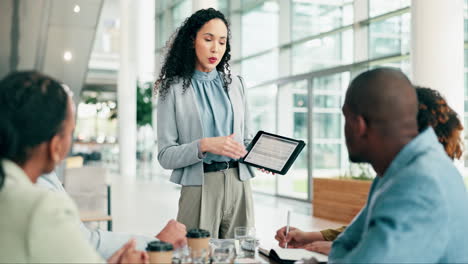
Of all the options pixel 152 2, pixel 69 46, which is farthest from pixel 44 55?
pixel 152 2

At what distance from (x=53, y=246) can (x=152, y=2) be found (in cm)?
1719

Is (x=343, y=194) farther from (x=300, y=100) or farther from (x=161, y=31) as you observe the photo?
(x=161, y=31)

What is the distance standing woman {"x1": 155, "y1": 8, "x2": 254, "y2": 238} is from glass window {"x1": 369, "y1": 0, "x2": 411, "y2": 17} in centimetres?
571

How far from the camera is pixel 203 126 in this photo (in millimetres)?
2203

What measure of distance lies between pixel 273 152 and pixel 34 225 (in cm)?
118

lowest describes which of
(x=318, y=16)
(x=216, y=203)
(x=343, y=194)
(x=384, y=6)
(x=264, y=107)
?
(x=343, y=194)

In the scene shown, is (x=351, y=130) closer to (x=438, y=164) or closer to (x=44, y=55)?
(x=438, y=164)

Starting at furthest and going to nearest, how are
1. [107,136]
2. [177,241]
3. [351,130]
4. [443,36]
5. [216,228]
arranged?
1. [107,136]
2. [443,36]
3. [216,228]
4. [177,241]
5. [351,130]

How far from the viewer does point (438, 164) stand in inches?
45.1

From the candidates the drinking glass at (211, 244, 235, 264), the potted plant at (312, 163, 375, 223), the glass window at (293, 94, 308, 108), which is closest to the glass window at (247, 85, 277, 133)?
the glass window at (293, 94, 308, 108)

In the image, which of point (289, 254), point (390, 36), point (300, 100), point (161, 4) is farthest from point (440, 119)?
point (161, 4)

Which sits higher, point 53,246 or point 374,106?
point 374,106

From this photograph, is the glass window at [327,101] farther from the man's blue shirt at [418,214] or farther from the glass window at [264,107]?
the man's blue shirt at [418,214]

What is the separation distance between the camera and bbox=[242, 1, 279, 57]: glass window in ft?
33.6
